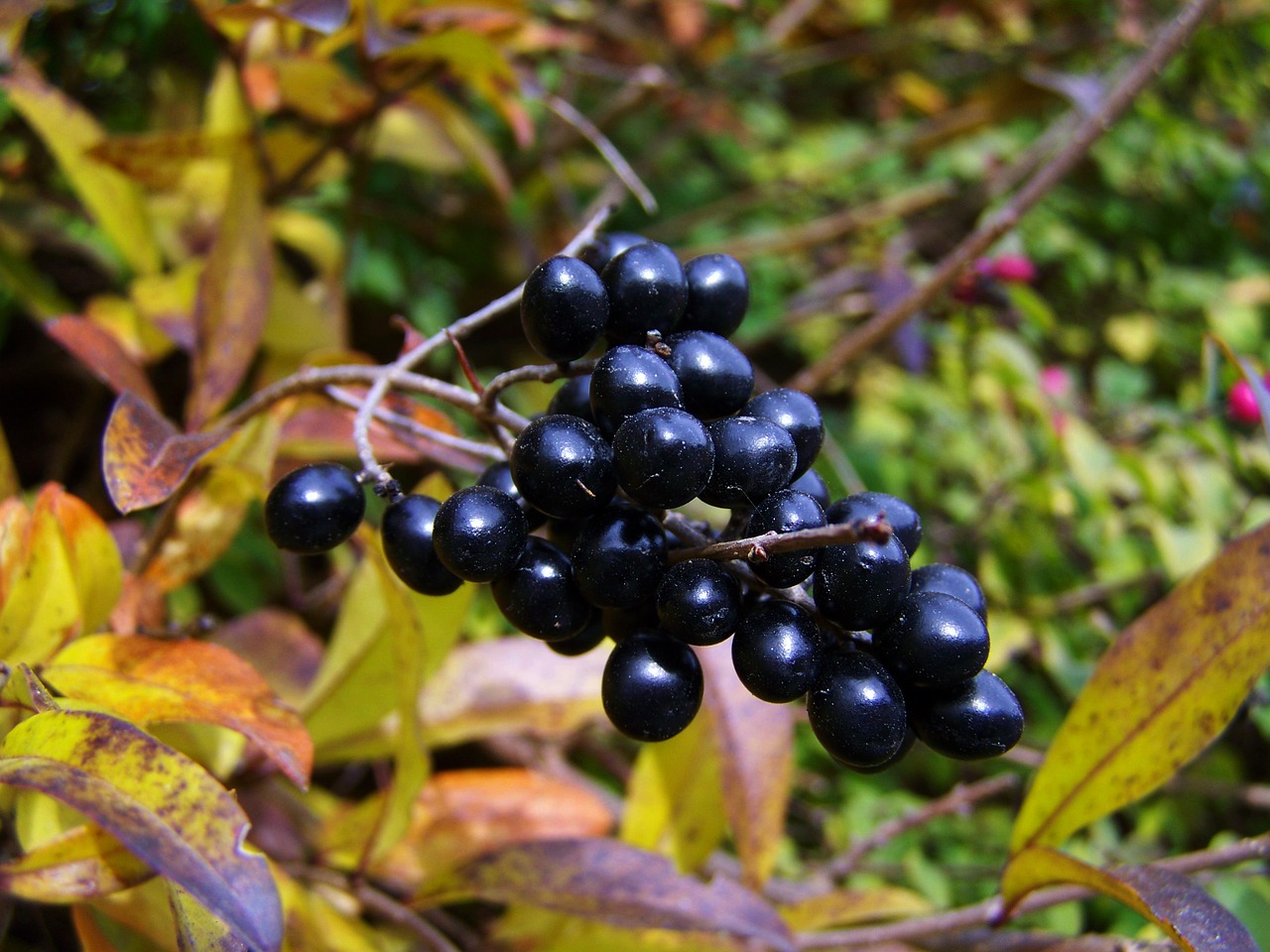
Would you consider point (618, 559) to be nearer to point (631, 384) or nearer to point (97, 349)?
point (631, 384)

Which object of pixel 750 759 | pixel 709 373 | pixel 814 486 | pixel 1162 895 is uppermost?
pixel 709 373

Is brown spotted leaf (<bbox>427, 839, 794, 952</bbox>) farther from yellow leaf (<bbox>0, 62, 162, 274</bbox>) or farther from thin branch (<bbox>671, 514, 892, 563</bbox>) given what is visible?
yellow leaf (<bbox>0, 62, 162, 274</bbox>)

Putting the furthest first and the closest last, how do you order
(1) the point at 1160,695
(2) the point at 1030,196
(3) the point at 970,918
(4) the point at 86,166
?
(2) the point at 1030,196 < (4) the point at 86,166 < (3) the point at 970,918 < (1) the point at 1160,695

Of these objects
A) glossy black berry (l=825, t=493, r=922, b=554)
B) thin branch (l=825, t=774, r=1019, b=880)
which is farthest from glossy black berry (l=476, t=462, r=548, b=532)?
thin branch (l=825, t=774, r=1019, b=880)

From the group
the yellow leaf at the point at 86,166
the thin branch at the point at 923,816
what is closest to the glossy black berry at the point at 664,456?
the thin branch at the point at 923,816

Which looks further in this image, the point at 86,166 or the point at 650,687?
the point at 86,166

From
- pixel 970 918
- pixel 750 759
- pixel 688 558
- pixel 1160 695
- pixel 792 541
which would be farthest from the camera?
pixel 750 759

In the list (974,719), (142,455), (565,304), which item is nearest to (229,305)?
(142,455)

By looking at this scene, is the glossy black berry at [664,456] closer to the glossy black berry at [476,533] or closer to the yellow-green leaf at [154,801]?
the glossy black berry at [476,533]
